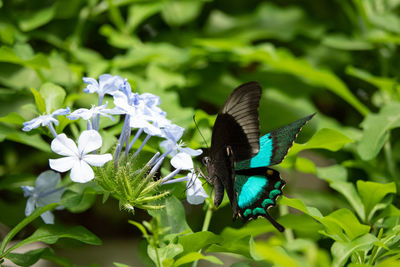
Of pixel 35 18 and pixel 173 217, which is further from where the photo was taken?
pixel 35 18

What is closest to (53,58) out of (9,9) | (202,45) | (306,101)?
(9,9)

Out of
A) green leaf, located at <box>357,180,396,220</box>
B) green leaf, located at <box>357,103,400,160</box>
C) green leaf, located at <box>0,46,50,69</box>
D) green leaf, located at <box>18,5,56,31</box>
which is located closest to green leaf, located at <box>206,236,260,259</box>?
green leaf, located at <box>357,180,396,220</box>

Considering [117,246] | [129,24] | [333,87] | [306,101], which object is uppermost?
[129,24]

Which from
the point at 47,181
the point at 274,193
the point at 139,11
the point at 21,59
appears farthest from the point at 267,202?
the point at 139,11

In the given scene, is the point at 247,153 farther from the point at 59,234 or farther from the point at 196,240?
the point at 59,234

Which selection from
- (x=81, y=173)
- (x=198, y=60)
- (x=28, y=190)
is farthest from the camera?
(x=198, y=60)

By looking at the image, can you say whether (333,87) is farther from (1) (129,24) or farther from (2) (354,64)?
(1) (129,24)
